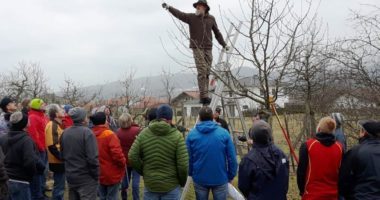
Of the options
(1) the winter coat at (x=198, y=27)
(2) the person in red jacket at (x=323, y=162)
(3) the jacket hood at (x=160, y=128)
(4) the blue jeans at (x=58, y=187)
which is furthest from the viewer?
(1) the winter coat at (x=198, y=27)

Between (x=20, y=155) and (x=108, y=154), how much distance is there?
1.10 meters

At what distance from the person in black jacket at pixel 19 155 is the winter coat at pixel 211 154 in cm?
201

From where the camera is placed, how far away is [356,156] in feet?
13.2

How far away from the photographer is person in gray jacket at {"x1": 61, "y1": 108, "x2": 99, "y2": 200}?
16.4ft

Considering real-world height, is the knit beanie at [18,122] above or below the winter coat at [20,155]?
above

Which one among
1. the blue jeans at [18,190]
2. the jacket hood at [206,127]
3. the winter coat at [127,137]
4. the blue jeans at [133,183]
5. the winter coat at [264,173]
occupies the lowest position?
the blue jeans at [133,183]

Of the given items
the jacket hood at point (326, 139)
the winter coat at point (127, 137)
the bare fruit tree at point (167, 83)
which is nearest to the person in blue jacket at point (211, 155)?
the jacket hood at point (326, 139)

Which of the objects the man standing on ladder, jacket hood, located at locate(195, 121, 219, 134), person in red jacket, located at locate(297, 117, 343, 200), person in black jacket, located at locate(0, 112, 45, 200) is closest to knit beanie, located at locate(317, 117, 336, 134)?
person in red jacket, located at locate(297, 117, 343, 200)

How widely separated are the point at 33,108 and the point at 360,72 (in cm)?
693

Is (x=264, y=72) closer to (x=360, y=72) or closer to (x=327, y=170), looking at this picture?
(x=327, y=170)

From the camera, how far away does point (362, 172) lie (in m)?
3.99

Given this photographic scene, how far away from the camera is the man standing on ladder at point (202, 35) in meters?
6.86

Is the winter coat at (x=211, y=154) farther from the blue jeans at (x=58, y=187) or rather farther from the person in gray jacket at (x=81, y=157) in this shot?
the blue jeans at (x=58, y=187)

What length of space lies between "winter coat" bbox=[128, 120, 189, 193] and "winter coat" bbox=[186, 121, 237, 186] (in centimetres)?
49
